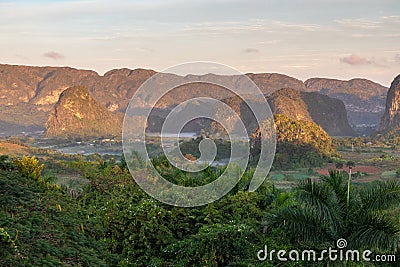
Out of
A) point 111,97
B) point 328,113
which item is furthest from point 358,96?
point 111,97

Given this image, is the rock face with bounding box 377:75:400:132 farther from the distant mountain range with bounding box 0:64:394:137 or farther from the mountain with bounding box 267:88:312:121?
the mountain with bounding box 267:88:312:121

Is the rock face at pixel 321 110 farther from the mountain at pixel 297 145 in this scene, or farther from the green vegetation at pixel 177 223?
the green vegetation at pixel 177 223

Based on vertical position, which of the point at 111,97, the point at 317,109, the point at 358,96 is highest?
the point at 317,109

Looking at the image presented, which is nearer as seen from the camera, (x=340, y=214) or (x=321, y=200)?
(x=321, y=200)

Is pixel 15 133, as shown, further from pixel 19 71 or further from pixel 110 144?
pixel 19 71

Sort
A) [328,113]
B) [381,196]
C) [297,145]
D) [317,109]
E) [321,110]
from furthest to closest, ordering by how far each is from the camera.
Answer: [328,113] → [321,110] → [317,109] → [297,145] → [381,196]

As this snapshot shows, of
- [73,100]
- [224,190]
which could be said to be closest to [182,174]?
[224,190]

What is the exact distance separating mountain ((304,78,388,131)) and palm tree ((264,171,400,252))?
108627mm

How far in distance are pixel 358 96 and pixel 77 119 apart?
3836 inches

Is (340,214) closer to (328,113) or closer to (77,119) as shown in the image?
(77,119)

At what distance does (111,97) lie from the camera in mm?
136125

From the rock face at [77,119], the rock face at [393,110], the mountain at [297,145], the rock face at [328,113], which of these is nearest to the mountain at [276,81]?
the rock face at [328,113]

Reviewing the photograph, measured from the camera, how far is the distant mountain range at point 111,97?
8631 centimetres

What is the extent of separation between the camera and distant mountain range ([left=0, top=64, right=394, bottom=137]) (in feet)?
283
